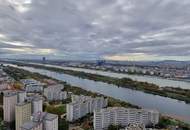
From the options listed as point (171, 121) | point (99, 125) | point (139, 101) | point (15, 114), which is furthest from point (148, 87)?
point (15, 114)

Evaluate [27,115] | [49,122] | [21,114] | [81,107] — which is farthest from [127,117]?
[21,114]

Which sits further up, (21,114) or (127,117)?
(21,114)

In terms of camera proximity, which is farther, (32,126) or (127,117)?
(127,117)

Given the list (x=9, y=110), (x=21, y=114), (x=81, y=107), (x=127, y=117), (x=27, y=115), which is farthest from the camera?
(x=81, y=107)

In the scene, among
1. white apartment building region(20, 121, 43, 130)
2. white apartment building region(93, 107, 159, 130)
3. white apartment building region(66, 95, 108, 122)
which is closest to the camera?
white apartment building region(20, 121, 43, 130)

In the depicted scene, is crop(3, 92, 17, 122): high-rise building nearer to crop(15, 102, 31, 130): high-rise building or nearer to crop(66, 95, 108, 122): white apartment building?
crop(15, 102, 31, 130): high-rise building

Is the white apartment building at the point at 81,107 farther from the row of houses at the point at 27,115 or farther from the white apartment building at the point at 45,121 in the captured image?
the white apartment building at the point at 45,121

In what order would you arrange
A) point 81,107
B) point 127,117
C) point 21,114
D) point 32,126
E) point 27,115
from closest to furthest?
1. point 32,126
2. point 21,114
3. point 27,115
4. point 127,117
5. point 81,107

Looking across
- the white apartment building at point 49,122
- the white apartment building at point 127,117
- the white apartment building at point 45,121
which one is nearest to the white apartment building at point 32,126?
the white apartment building at point 45,121

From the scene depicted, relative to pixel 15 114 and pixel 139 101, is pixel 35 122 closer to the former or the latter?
pixel 15 114

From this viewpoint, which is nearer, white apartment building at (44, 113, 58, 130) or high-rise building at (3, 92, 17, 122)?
white apartment building at (44, 113, 58, 130)

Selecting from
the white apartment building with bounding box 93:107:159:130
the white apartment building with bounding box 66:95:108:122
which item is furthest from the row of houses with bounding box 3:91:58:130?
the white apartment building with bounding box 93:107:159:130

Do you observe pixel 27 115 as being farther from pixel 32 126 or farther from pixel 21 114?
pixel 32 126
